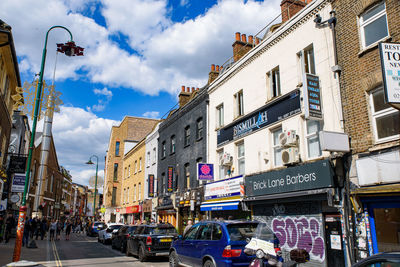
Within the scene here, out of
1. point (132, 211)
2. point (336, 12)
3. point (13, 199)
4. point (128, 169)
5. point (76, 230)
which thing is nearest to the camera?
point (336, 12)

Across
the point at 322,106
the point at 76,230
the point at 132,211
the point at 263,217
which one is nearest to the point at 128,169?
the point at 132,211

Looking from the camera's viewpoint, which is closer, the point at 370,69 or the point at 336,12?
the point at 370,69

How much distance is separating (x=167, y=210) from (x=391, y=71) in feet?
64.9

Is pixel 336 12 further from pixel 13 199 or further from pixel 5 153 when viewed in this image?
pixel 5 153

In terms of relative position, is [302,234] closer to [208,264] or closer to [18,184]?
[208,264]

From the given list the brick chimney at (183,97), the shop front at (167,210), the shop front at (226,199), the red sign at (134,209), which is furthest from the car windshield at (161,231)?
the red sign at (134,209)

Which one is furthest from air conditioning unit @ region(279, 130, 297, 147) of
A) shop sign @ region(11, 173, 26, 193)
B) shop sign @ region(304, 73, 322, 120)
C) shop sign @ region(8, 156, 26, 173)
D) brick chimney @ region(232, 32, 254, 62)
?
shop sign @ region(8, 156, 26, 173)

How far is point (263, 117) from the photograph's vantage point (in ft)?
49.4

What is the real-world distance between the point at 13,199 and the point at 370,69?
67.2 feet

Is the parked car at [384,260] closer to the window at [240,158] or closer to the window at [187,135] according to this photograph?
the window at [240,158]

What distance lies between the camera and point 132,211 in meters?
34.0

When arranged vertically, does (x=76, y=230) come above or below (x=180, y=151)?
below

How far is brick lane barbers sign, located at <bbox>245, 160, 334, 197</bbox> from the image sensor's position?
35.4ft

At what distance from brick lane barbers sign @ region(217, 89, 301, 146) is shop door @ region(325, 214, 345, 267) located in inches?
166
